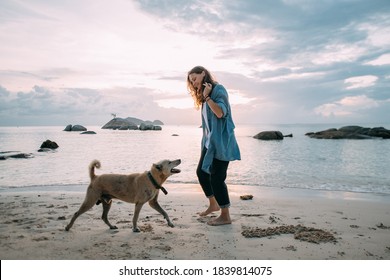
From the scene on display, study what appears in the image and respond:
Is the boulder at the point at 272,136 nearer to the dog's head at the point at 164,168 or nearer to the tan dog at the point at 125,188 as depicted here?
the dog's head at the point at 164,168

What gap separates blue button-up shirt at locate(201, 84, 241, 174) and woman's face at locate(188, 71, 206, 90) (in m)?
0.31

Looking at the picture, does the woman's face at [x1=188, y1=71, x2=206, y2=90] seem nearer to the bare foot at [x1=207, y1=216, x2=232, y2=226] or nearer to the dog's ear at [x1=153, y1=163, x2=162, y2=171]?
the dog's ear at [x1=153, y1=163, x2=162, y2=171]

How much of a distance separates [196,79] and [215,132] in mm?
958

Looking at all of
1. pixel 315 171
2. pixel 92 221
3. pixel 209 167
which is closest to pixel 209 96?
pixel 209 167

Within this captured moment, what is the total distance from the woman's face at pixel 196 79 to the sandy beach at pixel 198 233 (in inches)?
93.6

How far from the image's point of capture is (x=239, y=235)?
15.0 feet

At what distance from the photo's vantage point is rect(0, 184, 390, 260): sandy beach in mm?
3848

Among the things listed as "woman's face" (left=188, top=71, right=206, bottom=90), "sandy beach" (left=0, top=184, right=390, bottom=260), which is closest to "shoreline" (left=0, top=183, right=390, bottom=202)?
"sandy beach" (left=0, top=184, right=390, bottom=260)

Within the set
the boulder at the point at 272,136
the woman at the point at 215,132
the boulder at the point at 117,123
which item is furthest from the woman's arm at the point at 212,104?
the boulder at the point at 117,123

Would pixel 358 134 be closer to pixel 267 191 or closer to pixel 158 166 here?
pixel 267 191

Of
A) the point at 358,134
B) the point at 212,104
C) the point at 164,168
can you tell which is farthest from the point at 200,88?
the point at 358,134

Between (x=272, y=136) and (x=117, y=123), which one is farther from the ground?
(x=117, y=123)

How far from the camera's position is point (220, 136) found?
495cm
